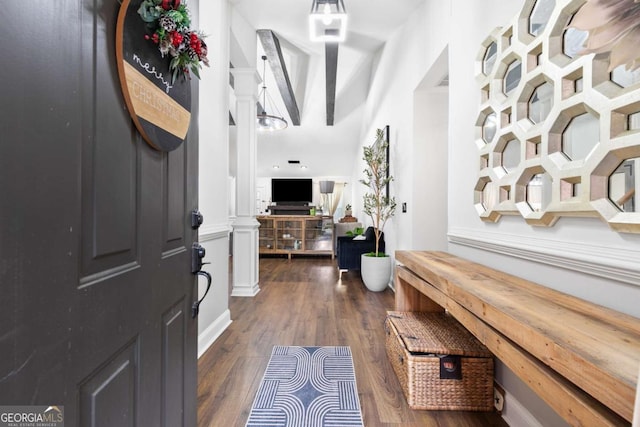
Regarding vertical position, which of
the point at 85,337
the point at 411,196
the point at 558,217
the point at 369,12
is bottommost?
the point at 85,337

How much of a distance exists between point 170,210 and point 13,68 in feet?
1.75

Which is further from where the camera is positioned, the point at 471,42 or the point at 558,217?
the point at 471,42

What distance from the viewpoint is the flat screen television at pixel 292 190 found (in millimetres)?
8836

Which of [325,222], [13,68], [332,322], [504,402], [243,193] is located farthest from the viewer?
[325,222]

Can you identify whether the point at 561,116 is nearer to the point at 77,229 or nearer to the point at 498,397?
the point at 498,397

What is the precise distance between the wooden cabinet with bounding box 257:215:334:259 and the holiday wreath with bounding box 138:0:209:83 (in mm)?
5398

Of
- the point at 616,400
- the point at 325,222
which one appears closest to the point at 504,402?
the point at 616,400

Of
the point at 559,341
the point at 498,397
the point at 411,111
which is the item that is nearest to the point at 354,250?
the point at 411,111

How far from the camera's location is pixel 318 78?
17.8 ft

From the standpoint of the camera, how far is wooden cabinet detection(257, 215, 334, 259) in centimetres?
621

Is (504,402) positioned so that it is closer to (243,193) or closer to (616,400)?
(616,400)

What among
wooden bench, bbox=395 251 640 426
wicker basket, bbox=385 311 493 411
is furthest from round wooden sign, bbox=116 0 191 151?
wicker basket, bbox=385 311 493 411

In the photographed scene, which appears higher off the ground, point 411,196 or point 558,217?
point 411,196

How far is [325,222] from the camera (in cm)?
632
